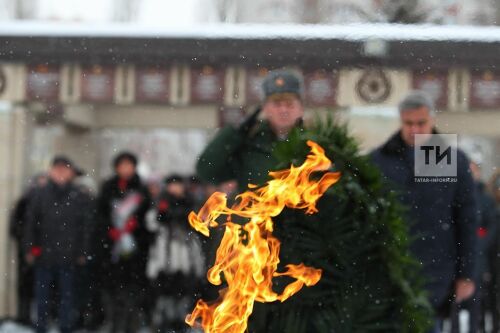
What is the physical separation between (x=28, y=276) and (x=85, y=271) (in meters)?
1.70

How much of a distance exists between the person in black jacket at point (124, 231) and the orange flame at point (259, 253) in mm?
4234

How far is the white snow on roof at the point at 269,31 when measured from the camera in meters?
8.39

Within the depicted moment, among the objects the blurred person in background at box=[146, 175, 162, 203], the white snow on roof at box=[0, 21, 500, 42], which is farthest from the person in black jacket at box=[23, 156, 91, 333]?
the white snow on roof at box=[0, 21, 500, 42]

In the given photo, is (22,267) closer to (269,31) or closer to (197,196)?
(197,196)

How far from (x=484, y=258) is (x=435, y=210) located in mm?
3510

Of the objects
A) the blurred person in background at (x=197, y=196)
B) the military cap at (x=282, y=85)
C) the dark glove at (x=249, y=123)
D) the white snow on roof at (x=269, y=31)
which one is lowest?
the blurred person in background at (x=197, y=196)

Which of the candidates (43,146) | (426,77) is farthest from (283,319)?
(43,146)

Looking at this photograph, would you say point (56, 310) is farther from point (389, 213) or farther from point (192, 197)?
point (389, 213)

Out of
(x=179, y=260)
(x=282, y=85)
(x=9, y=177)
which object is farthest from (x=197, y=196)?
(x=282, y=85)

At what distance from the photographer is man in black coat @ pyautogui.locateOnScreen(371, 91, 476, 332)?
13.8 feet

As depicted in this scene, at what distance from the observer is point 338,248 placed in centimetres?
305

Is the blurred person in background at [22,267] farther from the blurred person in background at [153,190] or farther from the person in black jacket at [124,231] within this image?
the person in black jacket at [124,231]

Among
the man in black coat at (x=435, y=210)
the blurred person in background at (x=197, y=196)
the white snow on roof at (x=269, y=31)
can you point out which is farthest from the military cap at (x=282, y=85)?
the white snow on roof at (x=269, y=31)
